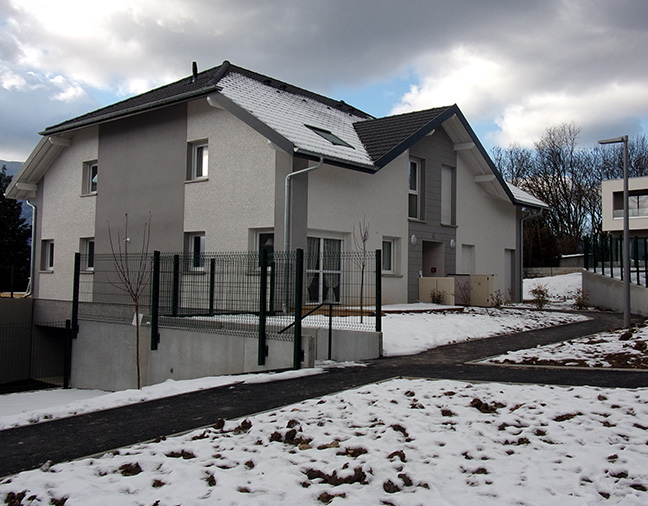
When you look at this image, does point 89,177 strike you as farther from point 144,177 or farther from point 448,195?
point 448,195

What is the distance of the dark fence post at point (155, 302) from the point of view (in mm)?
12617

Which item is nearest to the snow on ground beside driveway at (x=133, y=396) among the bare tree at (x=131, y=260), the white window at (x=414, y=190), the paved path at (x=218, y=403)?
the paved path at (x=218, y=403)

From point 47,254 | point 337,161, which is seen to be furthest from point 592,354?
point 47,254

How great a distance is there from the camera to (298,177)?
14984 millimetres

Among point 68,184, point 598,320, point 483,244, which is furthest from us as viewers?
point 483,244

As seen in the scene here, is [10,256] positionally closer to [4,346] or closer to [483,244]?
[4,346]

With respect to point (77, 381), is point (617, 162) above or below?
above

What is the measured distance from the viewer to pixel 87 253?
20.1 metres

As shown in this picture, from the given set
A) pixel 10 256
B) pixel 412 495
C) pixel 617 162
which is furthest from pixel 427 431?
pixel 617 162

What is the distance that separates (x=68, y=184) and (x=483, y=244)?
47.8 ft

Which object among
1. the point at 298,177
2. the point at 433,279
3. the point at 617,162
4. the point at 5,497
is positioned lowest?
the point at 5,497

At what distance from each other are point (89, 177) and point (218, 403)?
1541 centimetres

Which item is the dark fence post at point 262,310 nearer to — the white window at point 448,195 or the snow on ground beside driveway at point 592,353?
the snow on ground beside driveway at point 592,353

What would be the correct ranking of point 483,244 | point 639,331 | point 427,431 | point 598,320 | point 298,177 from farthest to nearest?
point 483,244
point 598,320
point 298,177
point 639,331
point 427,431
